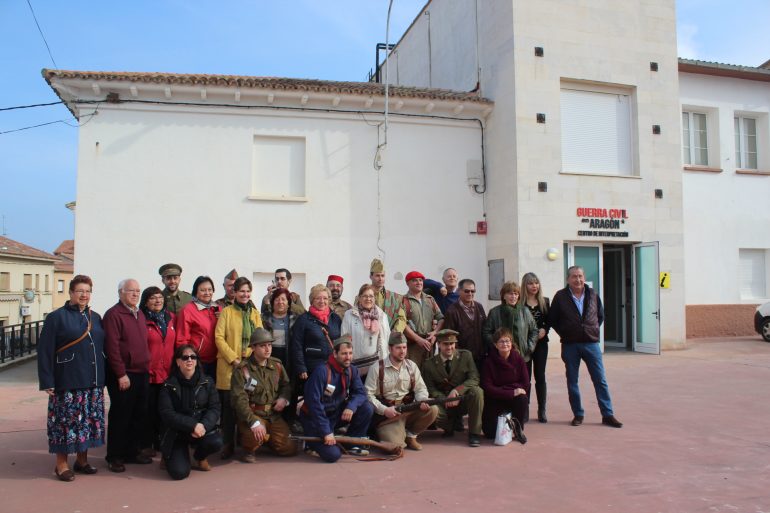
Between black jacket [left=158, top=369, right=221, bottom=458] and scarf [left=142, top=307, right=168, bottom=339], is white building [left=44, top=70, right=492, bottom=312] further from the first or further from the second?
black jacket [left=158, top=369, right=221, bottom=458]

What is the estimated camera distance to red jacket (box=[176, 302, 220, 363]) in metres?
5.89

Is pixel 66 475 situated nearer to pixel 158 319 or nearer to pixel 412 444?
pixel 158 319

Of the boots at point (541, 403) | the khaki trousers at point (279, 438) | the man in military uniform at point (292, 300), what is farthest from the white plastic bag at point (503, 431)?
the man in military uniform at point (292, 300)

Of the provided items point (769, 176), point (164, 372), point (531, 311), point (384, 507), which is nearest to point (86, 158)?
point (164, 372)

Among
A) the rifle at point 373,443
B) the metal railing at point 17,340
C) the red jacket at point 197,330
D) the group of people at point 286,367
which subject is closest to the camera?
the group of people at point 286,367

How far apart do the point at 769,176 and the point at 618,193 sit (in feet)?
21.8

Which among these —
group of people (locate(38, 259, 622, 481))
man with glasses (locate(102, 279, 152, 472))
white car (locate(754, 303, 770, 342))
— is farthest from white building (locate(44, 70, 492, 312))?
white car (locate(754, 303, 770, 342))

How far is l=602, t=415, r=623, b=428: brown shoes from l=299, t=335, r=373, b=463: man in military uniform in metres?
2.94

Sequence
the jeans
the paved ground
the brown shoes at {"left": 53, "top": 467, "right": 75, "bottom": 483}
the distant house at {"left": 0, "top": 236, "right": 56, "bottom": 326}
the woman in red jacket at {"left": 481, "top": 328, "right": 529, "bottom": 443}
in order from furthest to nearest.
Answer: the distant house at {"left": 0, "top": 236, "right": 56, "bottom": 326}, the jeans, the woman in red jacket at {"left": 481, "top": 328, "right": 529, "bottom": 443}, the brown shoes at {"left": 53, "top": 467, "right": 75, "bottom": 483}, the paved ground

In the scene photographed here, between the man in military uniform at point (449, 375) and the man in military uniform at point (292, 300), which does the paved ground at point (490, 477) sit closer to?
the man in military uniform at point (449, 375)

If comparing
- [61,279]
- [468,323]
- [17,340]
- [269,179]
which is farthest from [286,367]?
[61,279]

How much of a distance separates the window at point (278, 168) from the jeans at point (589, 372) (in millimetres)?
7379

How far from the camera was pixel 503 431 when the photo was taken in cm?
613

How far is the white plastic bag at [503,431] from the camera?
611cm
